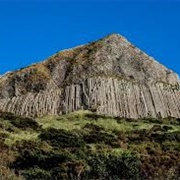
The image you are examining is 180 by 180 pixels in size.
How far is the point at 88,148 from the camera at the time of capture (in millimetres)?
48656

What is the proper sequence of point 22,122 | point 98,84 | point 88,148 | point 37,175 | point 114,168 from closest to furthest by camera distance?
point 37,175 < point 114,168 < point 88,148 < point 22,122 < point 98,84

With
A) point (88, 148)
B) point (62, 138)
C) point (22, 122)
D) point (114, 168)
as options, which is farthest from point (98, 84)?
point (114, 168)

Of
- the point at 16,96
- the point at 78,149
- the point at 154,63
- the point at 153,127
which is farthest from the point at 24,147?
the point at 154,63

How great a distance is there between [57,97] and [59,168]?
42.8 metres

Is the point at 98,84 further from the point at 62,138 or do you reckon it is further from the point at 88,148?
the point at 88,148

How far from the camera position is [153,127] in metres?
63.0

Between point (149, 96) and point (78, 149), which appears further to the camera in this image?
point (149, 96)

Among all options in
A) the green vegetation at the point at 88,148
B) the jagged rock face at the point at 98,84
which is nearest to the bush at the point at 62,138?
the green vegetation at the point at 88,148

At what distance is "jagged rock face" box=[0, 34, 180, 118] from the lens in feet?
252

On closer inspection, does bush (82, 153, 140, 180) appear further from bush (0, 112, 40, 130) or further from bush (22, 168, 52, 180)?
bush (0, 112, 40, 130)

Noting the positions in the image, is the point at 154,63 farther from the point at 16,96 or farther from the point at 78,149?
the point at 78,149

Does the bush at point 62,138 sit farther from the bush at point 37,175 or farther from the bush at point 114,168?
the bush at point 37,175

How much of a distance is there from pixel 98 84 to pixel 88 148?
32.8 meters

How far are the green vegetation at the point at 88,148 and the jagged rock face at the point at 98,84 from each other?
4253 mm
